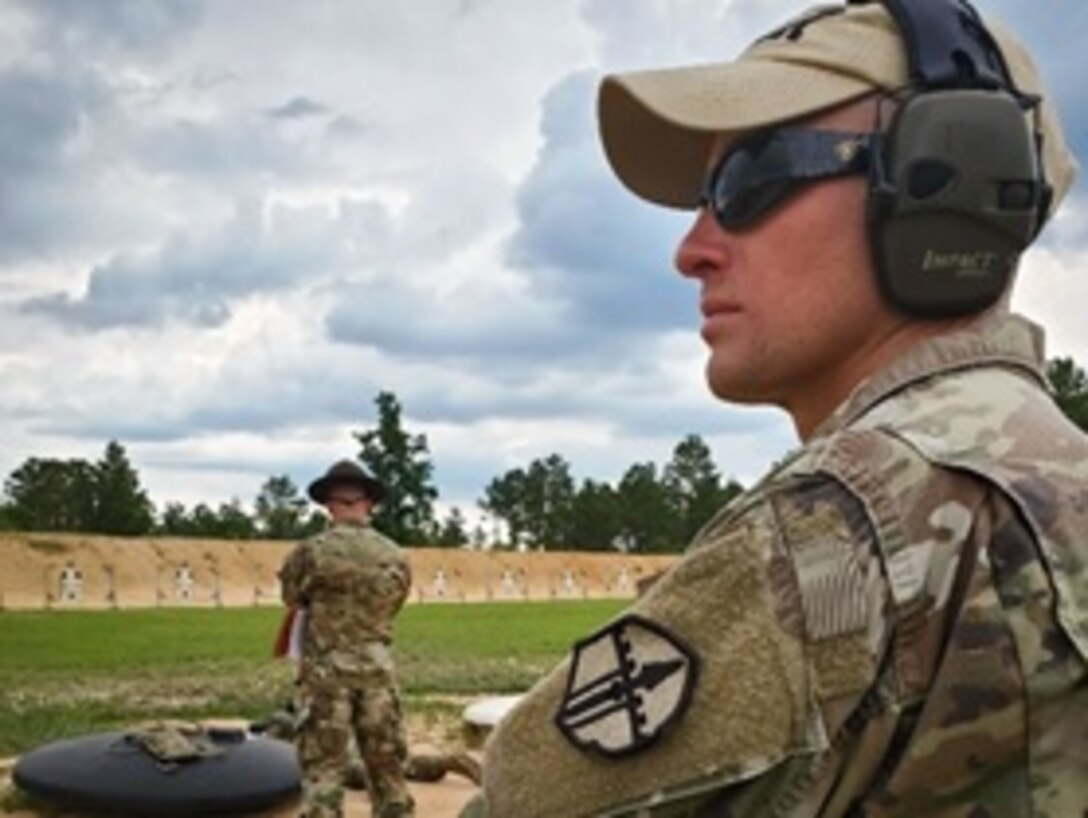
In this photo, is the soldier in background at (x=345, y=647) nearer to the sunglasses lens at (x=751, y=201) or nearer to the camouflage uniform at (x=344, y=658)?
the camouflage uniform at (x=344, y=658)

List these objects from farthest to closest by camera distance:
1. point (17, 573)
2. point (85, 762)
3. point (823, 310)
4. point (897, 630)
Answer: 1. point (17, 573)
2. point (85, 762)
3. point (823, 310)
4. point (897, 630)

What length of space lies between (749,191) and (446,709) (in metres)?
15.9

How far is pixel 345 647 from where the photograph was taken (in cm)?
951

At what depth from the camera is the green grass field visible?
17344 millimetres

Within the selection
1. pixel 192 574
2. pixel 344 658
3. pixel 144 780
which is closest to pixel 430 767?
pixel 144 780

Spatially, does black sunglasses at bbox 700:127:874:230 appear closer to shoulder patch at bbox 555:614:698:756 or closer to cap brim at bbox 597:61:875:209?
cap brim at bbox 597:61:875:209

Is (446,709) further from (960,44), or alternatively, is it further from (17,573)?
(17,573)

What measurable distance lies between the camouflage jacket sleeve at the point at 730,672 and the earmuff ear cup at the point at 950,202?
38 centimetres

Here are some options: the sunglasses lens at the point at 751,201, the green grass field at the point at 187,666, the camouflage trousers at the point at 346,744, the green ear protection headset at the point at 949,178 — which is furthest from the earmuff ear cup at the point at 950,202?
the green grass field at the point at 187,666

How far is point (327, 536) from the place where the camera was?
944cm

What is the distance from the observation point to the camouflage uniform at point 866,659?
146 centimetres

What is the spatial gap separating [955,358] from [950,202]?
0.21m

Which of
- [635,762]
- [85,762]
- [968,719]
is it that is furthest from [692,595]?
[85,762]

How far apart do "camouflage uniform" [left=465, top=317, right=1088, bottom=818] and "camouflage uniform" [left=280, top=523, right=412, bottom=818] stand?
26.0ft
